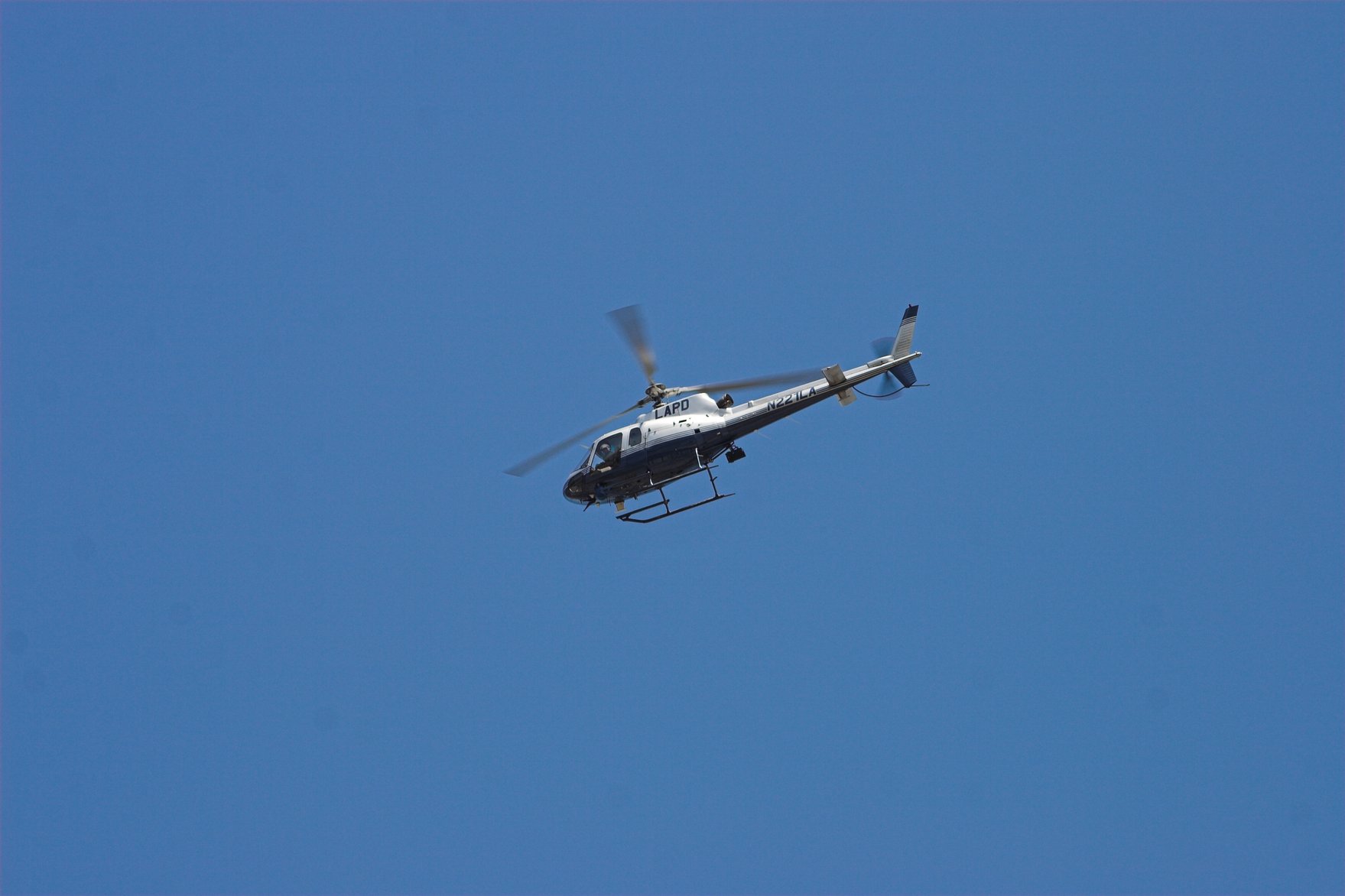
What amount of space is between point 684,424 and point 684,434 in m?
0.17

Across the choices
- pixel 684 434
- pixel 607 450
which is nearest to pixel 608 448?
pixel 607 450

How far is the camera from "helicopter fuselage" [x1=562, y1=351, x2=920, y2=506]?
24.9 metres

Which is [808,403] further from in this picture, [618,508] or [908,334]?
[618,508]

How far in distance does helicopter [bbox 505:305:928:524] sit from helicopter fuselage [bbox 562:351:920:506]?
12 millimetres

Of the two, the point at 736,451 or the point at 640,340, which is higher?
the point at 640,340

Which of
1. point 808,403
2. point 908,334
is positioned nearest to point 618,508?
point 808,403

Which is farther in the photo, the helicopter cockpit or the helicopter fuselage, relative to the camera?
the helicopter cockpit

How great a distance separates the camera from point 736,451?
2569cm

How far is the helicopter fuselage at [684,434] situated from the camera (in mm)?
24922

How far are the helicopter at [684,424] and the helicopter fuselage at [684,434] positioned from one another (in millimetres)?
12

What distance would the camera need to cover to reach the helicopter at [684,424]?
81.7 feet

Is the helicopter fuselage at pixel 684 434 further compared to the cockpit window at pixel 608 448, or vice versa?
the cockpit window at pixel 608 448

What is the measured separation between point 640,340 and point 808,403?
304 cm

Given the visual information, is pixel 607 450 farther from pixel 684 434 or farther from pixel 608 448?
pixel 684 434
